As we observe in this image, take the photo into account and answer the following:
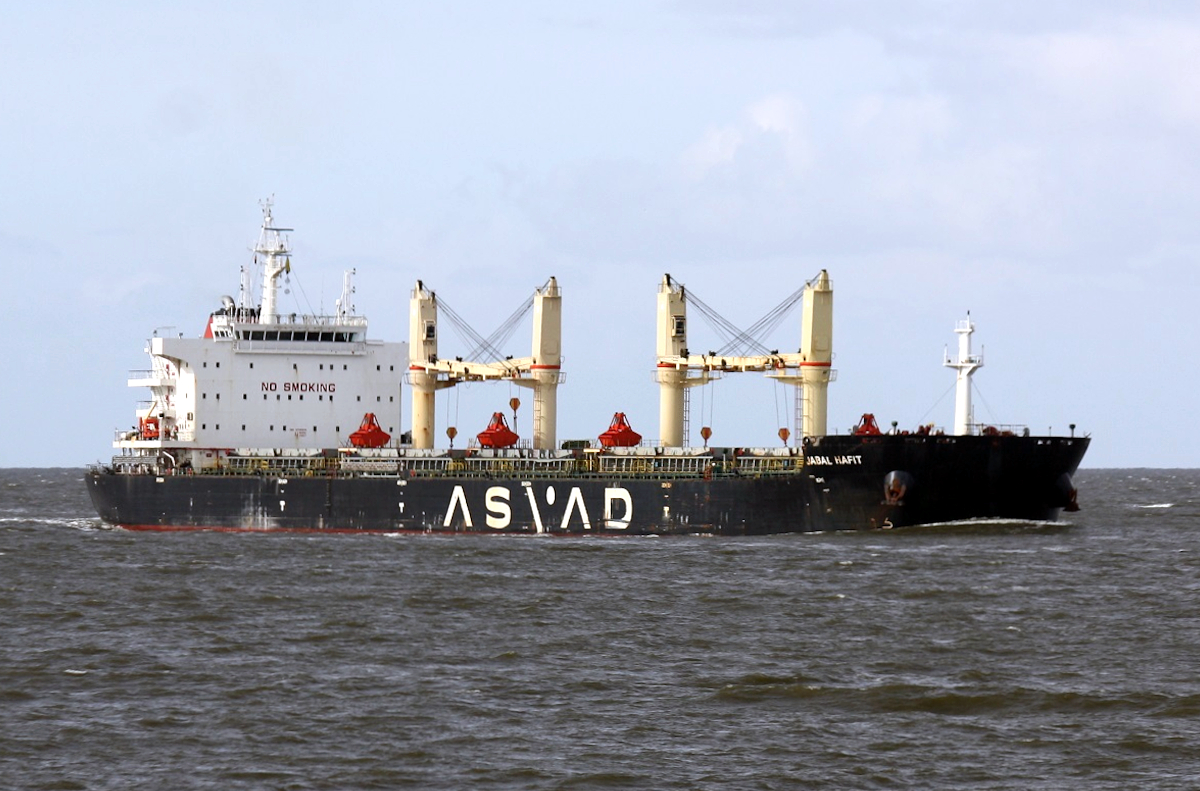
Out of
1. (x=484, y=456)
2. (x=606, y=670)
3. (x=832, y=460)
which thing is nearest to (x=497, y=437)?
(x=484, y=456)

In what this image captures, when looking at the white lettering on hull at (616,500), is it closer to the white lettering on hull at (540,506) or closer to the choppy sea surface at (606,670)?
the white lettering on hull at (540,506)

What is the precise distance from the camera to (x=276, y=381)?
2174 inches

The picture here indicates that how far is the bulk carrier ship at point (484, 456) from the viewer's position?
45500mm

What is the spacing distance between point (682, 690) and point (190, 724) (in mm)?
6839

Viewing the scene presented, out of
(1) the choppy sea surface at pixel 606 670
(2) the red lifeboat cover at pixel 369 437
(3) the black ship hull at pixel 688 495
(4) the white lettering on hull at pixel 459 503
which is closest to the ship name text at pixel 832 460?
(3) the black ship hull at pixel 688 495

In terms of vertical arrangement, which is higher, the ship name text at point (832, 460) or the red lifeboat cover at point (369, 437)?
the red lifeboat cover at point (369, 437)

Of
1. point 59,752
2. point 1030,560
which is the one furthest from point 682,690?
point 1030,560

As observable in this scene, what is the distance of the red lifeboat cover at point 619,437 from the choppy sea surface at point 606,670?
25.9 ft

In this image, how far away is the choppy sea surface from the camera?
19234 mm

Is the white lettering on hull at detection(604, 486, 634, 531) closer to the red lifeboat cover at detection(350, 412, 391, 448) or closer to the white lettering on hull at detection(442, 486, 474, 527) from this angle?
the white lettering on hull at detection(442, 486, 474, 527)

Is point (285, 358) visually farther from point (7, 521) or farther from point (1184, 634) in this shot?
point (1184, 634)

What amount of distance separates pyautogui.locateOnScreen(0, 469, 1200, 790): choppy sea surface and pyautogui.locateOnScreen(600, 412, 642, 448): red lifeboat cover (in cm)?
788

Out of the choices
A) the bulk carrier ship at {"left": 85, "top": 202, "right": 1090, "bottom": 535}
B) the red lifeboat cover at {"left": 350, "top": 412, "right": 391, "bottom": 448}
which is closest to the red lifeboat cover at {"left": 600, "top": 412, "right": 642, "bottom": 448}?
the bulk carrier ship at {"left": 85, "top": 202, "right": 1090, "bottom": 535}

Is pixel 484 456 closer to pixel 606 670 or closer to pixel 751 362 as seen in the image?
pixel 751 362
